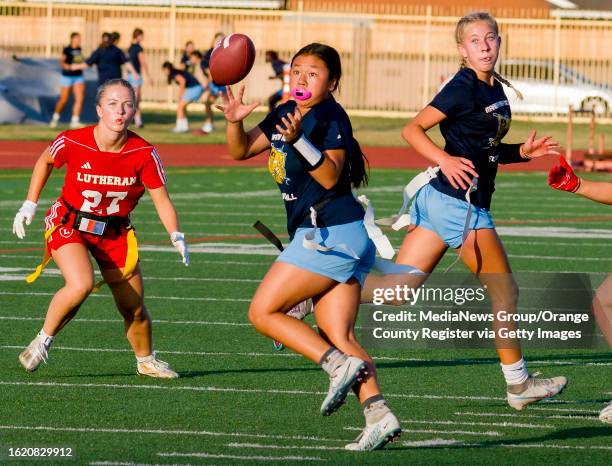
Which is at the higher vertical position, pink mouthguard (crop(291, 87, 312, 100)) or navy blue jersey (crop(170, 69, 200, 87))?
pink mouthguard (crop(291, 87, 312, 100))

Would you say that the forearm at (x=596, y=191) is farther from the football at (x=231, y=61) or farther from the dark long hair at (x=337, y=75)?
the football at (x=231, y=61)

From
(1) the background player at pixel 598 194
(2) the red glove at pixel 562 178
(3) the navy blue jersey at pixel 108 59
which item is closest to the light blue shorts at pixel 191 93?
(3) the navy blue jersey at pixel 108 59

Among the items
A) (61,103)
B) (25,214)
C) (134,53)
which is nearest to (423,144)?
(25,214)

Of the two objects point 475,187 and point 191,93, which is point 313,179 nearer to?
point 475,187

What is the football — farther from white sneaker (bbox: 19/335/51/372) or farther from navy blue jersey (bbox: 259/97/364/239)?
white sneaker (bbox: 19/335/51/372)

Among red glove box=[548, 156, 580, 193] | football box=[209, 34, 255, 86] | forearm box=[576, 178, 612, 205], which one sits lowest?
forearm box=[576, 178, 612, 205]

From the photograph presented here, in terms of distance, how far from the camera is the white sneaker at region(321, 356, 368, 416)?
23.4 feet

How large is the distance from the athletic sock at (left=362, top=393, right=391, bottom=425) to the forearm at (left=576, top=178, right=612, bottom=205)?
1538 millimetres

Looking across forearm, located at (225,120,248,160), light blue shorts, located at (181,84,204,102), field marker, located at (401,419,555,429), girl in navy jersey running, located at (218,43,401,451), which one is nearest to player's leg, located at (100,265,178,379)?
field marker, located at (401,419,555,429)

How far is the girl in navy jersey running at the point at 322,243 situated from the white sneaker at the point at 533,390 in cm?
139

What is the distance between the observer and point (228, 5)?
53.7 m

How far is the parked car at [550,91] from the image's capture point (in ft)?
147

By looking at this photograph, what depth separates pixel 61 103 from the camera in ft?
116

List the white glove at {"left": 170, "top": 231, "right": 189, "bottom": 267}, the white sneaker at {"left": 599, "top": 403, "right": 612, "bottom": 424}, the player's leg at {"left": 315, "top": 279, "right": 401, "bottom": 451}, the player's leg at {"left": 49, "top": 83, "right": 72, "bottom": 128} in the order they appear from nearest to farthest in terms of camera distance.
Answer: the player's leg at {"left": 315, "top": 279, "right": 401, "bottom": 451}
the white sneaker at {"left": 599, "top": 403, "right": 612, "bottom": 424}
the white glove at {"left": 170, "top": 231, "right": 189, "bottom": 267}
the player's leg at {"left": 49, "top": 83, "right": 72, "bottom": 128}
